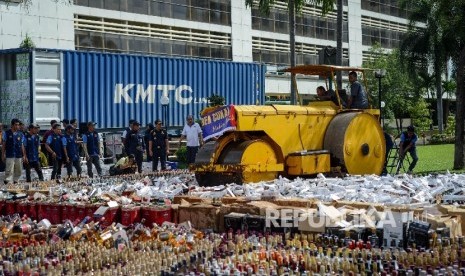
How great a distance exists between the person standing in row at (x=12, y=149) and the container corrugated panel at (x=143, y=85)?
543 centimetres

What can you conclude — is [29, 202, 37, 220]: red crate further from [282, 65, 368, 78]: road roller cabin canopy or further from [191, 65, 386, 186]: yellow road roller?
[282, 65, 368, 78]: road roller cabin canopy

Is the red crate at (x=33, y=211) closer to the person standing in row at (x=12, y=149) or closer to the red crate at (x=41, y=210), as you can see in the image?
the red crate at (x=41, y=210)

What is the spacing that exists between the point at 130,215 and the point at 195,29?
97.7 ft

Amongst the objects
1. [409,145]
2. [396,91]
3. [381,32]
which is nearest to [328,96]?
[409,145]

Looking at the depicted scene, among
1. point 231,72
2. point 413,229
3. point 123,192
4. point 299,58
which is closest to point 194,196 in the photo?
point 123,192

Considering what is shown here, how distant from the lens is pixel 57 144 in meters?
16.8

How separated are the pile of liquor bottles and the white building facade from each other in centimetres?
2054

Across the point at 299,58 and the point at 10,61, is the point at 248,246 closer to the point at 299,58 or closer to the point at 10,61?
the point at 10,61

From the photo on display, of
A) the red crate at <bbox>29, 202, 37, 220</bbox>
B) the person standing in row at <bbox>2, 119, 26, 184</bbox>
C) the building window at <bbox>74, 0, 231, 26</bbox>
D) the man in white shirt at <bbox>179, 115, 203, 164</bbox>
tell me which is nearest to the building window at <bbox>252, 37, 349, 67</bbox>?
the building window at <bbox>74, 0, 231, 26</bbox>

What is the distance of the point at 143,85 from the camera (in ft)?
79.2

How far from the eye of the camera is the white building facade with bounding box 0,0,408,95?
1178 inches

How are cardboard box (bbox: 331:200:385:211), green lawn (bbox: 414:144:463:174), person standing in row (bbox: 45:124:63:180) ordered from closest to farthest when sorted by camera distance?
1. cardboard box (bbox: 331:200:385:211)
2. person standing in row (bbox: 45:124:63:180)
3. green lawn (bbox: 414:144:463:174)

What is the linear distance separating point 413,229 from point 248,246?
5.51 feet

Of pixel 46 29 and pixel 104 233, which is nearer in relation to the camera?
pixel 104 233
